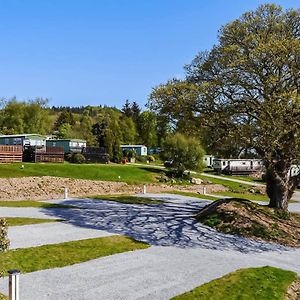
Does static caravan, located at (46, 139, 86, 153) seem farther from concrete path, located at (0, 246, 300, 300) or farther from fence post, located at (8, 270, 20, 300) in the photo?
fence post, located at (8, 270, 20, 300)

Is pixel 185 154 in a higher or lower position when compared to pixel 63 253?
higher

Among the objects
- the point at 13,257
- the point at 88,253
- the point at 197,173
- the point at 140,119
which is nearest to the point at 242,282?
the point at 88,253

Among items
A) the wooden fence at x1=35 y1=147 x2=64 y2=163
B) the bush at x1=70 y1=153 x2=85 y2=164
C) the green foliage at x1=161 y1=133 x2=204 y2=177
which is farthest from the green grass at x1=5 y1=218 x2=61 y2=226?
the green foliage at x1=161 y1=133 x2=204 y2=177

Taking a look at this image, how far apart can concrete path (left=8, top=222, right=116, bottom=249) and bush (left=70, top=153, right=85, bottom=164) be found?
29.6 metres

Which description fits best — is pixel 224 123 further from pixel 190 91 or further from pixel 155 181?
pixel 155 181

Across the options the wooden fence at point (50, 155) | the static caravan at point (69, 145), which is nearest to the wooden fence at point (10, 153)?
the wooden fence at point (50, 155)

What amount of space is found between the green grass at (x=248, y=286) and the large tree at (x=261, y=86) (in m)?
7.05

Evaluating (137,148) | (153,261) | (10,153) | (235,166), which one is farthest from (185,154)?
(153,261)

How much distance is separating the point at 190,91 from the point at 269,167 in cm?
528

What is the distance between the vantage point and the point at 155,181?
4206 centimetres

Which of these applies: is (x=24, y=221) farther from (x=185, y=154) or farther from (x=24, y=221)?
(x=185, y=154)

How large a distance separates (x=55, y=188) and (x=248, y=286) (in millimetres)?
23138

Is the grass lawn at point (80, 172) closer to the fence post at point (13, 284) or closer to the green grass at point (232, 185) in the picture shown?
the green grass at point (232, 185)

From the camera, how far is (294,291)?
1122 cm
